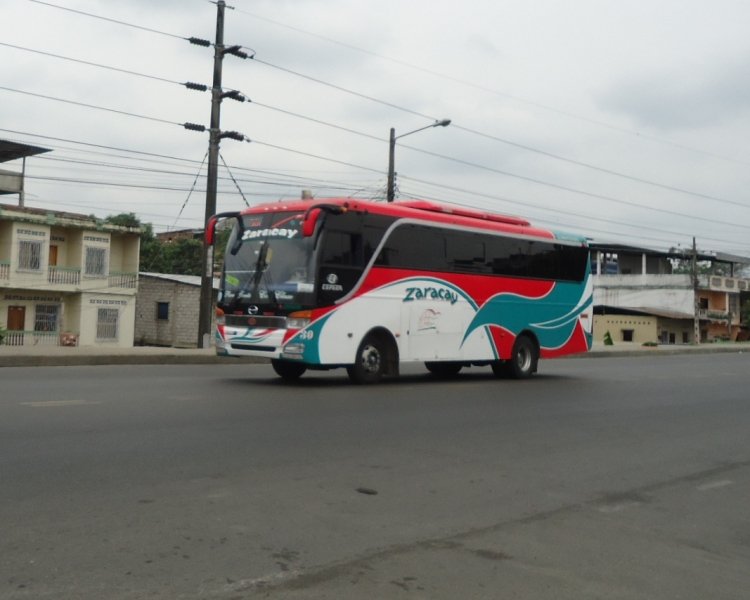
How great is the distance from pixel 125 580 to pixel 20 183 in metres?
31.0

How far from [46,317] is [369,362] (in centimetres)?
3256

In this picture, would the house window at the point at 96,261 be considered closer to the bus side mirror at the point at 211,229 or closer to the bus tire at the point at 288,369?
the bus side mirror at the point at 211,229

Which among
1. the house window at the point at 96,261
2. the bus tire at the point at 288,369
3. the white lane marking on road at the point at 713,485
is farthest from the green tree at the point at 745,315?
the white lane marking on road at the point at 713,485

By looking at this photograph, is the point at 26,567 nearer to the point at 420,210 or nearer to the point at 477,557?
the point at 477,557

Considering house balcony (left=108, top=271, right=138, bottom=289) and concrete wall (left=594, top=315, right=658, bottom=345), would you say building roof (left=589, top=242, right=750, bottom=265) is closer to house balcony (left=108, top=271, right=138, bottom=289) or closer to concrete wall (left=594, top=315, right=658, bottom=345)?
concrete wall (left=594, top=315, right=658, bottom=345)

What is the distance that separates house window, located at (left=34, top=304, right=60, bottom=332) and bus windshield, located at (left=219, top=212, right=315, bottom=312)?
102ft

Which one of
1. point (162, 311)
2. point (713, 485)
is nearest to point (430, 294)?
point (713, 485)

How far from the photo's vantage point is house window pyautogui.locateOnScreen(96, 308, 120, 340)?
46031 millimetres

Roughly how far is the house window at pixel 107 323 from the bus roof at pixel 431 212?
31.3 m

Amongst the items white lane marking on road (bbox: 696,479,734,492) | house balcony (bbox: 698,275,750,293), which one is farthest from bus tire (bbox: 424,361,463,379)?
house balcony (bbox: 698,275,750,293)

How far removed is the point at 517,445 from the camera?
378 inches

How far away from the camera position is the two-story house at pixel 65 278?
1660 inches

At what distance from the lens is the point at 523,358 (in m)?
20.1

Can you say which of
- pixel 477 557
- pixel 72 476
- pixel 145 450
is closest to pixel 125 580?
pixel 477 557
